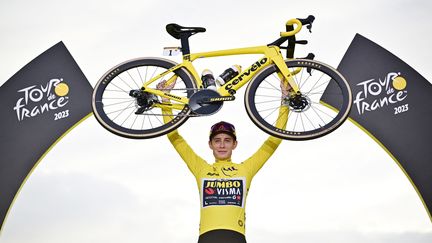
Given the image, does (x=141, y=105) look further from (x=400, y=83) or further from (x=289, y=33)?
(x=400, y=83)

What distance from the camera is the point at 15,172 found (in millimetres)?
8031

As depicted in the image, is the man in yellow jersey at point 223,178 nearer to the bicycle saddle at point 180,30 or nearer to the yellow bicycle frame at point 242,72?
the yellow bicycle frame at point 242,72

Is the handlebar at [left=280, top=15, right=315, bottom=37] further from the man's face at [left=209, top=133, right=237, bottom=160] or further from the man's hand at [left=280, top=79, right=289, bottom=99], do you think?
the man's face at [left=209, top=133, right=237, bottom=160]

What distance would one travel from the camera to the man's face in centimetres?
549

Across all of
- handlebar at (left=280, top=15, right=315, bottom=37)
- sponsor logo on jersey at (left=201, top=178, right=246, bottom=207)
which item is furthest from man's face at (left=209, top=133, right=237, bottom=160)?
handlebar at (left=280, top=15, right=315, bottom=37)

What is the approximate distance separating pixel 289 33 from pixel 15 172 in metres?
4.48

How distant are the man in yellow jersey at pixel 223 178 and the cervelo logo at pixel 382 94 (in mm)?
3110

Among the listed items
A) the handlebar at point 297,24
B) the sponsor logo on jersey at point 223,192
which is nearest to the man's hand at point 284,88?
the handlebar at point 297,24

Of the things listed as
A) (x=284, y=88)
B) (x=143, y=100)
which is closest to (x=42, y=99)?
(x=143, y=100)

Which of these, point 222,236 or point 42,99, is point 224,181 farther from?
point 42,99

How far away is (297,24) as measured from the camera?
5570 millimetres

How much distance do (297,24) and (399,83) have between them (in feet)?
10.8

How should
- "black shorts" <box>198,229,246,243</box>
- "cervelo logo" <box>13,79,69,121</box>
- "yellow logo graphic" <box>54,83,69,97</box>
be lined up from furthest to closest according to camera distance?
"yellow logo graphic" <box>54,83,69,97</box> < "cervelo logo" <box>13,79,69,121</box> < "black shorts" <box>198,229,246,243</box>

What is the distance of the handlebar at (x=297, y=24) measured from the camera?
219 inches
